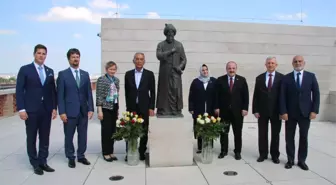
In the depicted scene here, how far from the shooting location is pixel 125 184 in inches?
147

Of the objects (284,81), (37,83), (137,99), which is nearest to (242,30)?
(284,81)

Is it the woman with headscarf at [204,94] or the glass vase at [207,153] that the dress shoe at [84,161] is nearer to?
the glass vase at [207,153]

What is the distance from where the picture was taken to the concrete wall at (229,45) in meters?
8.85

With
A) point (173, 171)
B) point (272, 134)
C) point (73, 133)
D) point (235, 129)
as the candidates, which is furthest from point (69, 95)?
point (272, 134)

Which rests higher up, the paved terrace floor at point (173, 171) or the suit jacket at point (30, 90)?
the suit jacket at point (30, 90)

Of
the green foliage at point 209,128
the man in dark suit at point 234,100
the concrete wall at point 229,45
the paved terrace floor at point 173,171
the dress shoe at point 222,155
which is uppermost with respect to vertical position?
the concrete wall at point 229,45

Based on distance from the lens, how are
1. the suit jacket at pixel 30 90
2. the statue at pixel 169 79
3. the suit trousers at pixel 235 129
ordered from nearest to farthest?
the suit jacket at pixel 30 90, the statue at pixel 169 79, the suit trousers at pixel 235 129

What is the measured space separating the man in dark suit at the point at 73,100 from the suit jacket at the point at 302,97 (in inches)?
121

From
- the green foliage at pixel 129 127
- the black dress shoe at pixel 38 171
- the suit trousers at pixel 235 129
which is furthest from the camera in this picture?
the suit trousers at pixel 235 129

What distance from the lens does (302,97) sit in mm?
4297

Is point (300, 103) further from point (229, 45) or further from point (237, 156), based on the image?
point (229, 45)

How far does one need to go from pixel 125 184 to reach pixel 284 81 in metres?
2.83

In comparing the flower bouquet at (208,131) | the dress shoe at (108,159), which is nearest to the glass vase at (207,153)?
the flower bouquet at (208,131)

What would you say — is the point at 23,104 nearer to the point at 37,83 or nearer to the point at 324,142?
the point at 37,83
